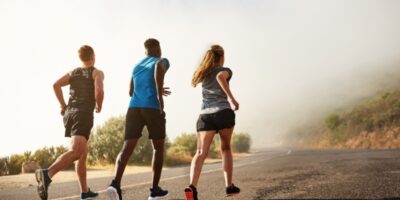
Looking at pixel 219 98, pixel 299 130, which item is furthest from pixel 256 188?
pixel 299 130

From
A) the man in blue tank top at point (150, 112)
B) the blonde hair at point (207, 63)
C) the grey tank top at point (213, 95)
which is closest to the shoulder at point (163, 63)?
the man in blue tank top at point (150, 112)

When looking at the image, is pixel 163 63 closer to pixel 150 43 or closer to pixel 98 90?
pixel 150 43

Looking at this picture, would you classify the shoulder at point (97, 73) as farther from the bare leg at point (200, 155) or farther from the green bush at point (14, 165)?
the green bush at point (14, 165)

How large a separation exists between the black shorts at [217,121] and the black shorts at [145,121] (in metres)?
0.53

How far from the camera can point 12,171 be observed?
1417 centimetres

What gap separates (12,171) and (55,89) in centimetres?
1008

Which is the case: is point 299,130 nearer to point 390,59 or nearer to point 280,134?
point 280,134

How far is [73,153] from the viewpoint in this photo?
17.2ft

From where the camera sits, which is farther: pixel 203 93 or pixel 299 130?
pixel 299 130

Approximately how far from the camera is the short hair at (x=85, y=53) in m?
5.44

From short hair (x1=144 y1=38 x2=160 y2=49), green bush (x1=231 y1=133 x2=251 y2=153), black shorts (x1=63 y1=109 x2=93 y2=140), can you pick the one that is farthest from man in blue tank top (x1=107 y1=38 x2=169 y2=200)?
green bush (x1=231 y1=133 x2=251 y2=153)

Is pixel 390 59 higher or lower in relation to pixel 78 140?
higher

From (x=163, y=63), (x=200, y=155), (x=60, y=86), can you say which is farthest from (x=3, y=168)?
(x=200, y=155)

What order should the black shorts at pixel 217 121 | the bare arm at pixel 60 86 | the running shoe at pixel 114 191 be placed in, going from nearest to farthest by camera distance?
the running shoe at pixel 114 191, the black shorts at pixel 217 121, the bare arm at pixel 60 86
